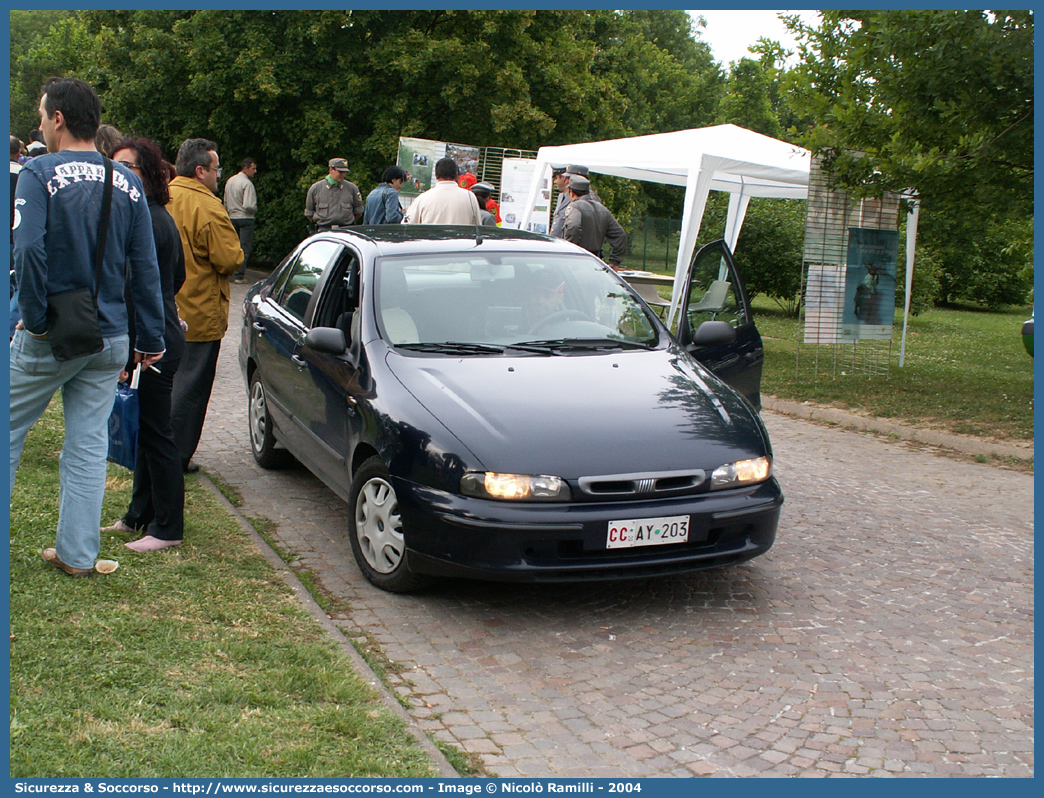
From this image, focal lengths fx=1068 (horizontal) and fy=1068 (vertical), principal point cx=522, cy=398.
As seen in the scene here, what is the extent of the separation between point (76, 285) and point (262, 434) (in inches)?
114

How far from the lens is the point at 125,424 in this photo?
5.04 m

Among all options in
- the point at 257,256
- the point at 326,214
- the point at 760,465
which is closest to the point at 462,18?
the point at 257,256

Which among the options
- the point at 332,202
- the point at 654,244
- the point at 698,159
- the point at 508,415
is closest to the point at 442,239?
the point at 508,415

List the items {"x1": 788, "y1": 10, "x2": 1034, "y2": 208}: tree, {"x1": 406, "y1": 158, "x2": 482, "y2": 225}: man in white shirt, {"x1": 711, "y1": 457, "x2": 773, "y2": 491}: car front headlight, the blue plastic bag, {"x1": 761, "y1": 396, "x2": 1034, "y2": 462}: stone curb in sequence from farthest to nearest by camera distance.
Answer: {"x1": 406, "y1": 158, "x2": 482, "y2": 225}: man in white shirt, {"x1": 788, "y1": 10, "x2": 1034, "y2": 208}: tree, {"x1": 761, "y1": 396, "x2": 1034, "y2": 462}: stone curb, the blue plastic bag, {"x1": 711, "y1": 457, "x2": 773, "y2": 491}: car front headlight

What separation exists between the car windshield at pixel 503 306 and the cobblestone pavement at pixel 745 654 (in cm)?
121

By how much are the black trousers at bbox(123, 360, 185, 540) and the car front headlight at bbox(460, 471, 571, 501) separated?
5.40 feet

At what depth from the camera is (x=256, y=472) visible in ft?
22.7

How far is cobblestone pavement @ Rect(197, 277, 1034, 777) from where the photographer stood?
3.54m

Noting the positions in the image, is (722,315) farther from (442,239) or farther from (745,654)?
(745,654)

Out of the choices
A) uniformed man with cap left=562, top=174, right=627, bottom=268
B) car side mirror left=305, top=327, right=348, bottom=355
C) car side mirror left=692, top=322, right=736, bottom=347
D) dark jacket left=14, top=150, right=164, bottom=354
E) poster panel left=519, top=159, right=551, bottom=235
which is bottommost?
car side mirror left=305, top=327, right=348, bottom=355

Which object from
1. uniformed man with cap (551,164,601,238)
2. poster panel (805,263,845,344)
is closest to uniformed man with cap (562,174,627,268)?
uniformed man with cap (551,164,601,238)

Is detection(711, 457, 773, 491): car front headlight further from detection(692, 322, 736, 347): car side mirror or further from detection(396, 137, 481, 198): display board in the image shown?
detection(396, 137, 481, 198): display board

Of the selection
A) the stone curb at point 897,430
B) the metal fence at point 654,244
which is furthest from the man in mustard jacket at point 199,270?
the metal fence at point 654,244

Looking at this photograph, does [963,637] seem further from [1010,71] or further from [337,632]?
[1010,71]
